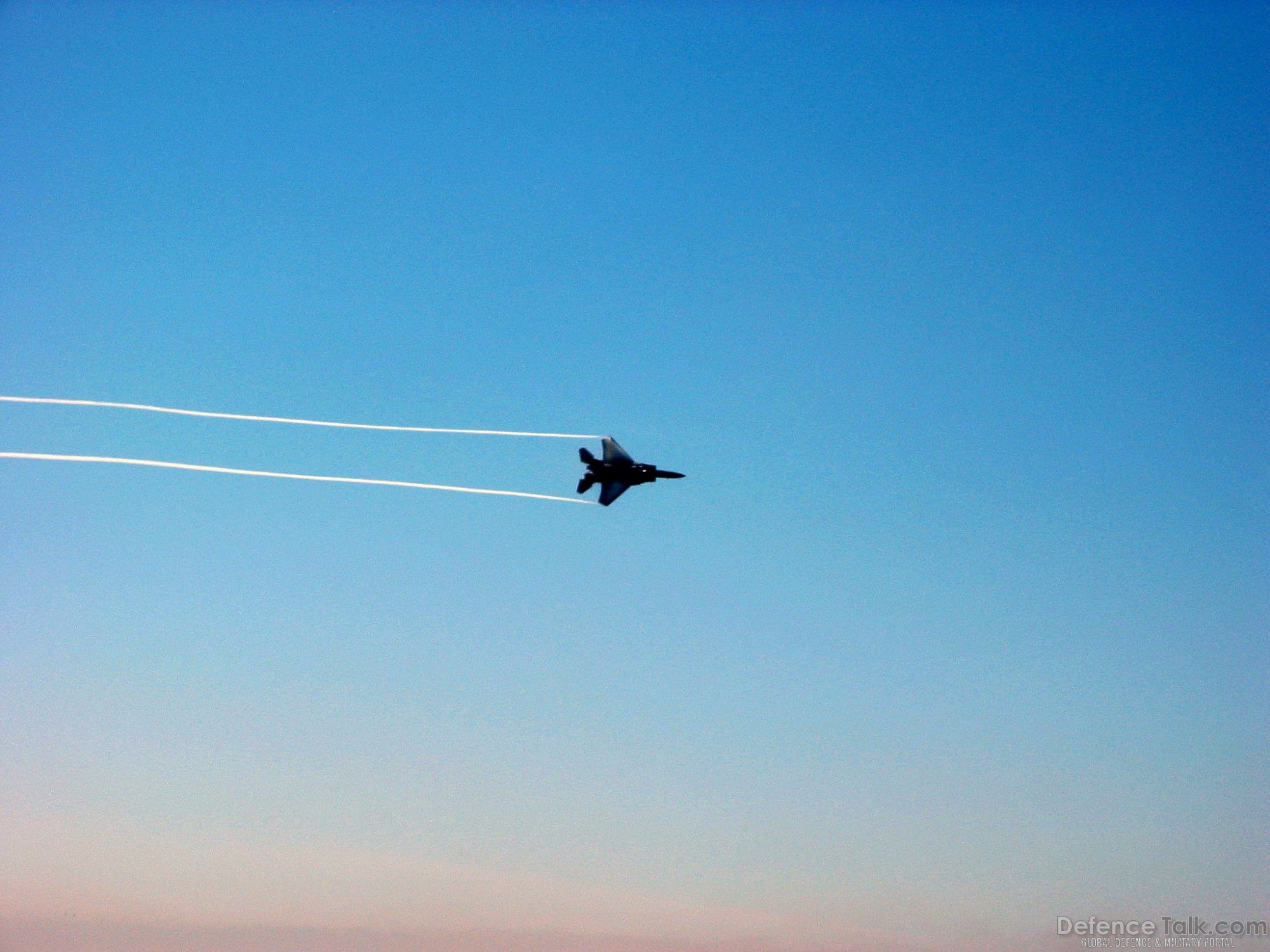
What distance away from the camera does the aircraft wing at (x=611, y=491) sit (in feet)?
317

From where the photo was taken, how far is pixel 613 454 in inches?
3824

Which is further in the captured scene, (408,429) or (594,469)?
(594,469)

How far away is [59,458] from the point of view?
175ft

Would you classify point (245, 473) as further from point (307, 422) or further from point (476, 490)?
point (476, 490)

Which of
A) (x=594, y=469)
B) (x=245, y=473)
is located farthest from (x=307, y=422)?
(x=594, y=469)

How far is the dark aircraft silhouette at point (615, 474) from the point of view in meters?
96.5

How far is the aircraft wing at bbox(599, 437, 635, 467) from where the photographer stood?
3812 inches

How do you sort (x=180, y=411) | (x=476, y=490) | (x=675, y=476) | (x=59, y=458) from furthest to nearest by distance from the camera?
(x=675, y=476), (x=476, y=490), (x=180, y=411), (x=59, y=458)

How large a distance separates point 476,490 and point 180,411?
51.3ft

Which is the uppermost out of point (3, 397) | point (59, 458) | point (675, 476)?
point (675, 476)

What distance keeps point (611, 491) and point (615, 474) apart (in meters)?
1.28

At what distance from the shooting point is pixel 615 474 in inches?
3816

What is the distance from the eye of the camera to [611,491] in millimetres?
96812

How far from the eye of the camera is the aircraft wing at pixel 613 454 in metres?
96.8
